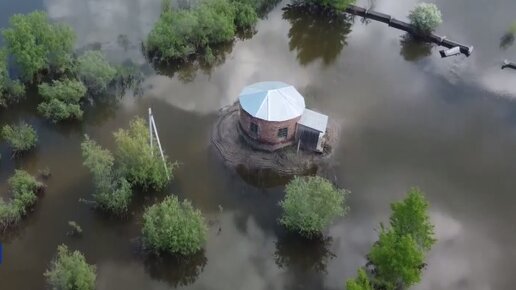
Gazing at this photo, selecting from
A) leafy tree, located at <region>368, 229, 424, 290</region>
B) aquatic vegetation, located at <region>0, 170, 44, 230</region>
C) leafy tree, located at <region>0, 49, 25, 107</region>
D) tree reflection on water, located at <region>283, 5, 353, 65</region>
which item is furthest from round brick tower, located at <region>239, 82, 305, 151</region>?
Answer: leafy tree, located at <region>0, 49, 25, 107</region>

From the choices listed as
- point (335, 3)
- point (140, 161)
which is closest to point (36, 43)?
point (140, 161)

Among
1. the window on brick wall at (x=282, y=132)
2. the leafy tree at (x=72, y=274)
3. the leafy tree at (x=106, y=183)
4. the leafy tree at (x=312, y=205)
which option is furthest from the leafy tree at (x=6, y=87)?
the leafy tree at (x=312, y=205)

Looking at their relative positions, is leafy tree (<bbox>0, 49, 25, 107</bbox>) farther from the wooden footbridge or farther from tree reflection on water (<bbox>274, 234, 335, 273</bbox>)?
the wooden footbridge

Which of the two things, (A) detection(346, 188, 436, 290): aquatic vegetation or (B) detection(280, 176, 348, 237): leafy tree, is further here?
(B) detection(280, 176, 348, 237): leafy tree

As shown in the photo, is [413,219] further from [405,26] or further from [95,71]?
[405,26]

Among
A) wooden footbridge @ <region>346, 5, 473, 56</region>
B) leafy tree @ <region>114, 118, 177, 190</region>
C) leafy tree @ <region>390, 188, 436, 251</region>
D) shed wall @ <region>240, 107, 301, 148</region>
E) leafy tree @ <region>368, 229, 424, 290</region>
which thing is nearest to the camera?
leafy tree @ <region>368, 229, 424, 290</region>

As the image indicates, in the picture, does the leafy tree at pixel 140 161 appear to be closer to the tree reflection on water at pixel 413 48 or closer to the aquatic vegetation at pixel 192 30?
the aquatic vegetation at pixel 192 30
